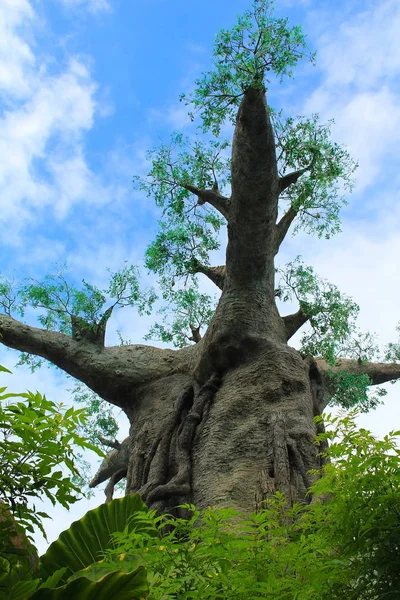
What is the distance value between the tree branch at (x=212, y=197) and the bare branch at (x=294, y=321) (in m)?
1.68

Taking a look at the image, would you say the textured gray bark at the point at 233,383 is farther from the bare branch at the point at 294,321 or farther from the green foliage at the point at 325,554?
the green foliage at the point at 325,554

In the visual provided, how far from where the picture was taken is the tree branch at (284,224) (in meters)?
8.17

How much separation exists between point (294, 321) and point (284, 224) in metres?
1.33

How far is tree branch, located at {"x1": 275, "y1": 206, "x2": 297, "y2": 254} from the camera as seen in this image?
817 cm

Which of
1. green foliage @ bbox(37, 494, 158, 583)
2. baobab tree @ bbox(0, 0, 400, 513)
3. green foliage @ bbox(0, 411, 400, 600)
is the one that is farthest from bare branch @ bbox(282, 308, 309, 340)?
green foliage @ bbox(0, 411, 400, 600)

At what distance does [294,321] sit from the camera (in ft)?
27.1

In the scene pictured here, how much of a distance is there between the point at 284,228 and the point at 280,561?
627cm

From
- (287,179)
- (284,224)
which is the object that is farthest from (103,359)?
(287,179)

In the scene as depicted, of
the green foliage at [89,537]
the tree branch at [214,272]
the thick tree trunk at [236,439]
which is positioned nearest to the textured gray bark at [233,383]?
the thick tree trunk at [236,439]

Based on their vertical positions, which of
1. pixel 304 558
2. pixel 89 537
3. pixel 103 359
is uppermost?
pixel 103 359

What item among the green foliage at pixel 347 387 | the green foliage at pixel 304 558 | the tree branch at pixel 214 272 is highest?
the tree branch at pixel 214 272

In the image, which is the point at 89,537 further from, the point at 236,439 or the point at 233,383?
the point at 233,383

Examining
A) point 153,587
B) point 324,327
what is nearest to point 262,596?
point 153,587

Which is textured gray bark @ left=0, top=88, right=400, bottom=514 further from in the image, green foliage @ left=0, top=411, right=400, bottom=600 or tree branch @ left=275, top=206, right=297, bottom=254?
green foliage @ left=0, top=411, right=400, bottom=600
